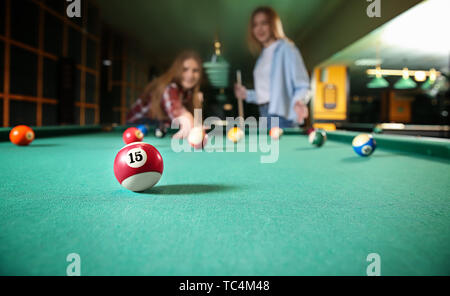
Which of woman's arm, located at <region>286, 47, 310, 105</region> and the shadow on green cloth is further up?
woman's arm, located at <region>286, 47, 310, 105</region>

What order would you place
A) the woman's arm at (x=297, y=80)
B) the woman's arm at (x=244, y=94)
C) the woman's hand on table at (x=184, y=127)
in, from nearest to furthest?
1. the woman's hand on table at (x=184, y=127)
2. the woman's arm at (x=297, y=80)
3. the woman's arm at (x=244, y=94)

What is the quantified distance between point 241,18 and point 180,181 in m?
6.94

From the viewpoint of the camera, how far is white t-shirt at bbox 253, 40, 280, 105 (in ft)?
20.3

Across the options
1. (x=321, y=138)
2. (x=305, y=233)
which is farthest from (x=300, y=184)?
(x=321, y=138)

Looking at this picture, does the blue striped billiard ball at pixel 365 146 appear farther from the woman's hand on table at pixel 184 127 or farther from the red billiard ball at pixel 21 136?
the red billiard ball at pixel 21 136

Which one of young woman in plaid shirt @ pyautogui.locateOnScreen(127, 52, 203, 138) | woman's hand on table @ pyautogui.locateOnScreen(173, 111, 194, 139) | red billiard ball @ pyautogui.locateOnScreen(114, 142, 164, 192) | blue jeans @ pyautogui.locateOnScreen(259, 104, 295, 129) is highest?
young woman in plaid shirt @ pyautogui.locateOnScreen(127, 52, 203, 138)

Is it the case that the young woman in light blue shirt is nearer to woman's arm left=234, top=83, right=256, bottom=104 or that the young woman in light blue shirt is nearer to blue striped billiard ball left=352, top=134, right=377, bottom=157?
woman's arm left=234, top=83, right=256, bottom=104

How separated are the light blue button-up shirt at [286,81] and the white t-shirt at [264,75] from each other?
18 cm

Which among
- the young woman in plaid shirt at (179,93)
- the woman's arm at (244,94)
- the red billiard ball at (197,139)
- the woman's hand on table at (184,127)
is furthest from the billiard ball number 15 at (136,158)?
the woman's arm at (244,94)

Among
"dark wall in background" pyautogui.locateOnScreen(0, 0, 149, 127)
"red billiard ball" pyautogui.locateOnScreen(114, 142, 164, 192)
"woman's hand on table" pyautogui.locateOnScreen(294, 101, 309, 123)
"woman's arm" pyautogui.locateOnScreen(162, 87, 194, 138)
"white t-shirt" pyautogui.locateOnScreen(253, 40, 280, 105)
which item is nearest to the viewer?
"red billiard ball" pyautogui.locateOnScreen(114, 142, 164, 192)

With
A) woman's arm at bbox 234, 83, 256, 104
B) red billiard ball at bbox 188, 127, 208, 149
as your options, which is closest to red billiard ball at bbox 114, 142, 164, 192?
red billiard ball at bbox 188, 127, 208, 149

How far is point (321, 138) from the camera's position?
3.03 m

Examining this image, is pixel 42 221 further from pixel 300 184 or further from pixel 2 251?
pixel 300 184

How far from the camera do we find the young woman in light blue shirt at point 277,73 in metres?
5.93
